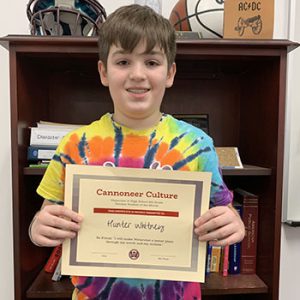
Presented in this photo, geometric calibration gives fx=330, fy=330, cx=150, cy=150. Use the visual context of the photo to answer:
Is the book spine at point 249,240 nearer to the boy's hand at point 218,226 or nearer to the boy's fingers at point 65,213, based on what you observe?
the boy's hand at point 218,226

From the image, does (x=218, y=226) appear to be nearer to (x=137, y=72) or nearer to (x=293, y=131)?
(x=137, y=72)

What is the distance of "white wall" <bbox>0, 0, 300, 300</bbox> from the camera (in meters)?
1.27

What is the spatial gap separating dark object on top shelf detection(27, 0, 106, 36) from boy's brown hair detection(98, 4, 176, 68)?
24cm

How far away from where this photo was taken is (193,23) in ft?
3.36

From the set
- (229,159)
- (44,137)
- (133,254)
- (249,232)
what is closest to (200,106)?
(229,159)

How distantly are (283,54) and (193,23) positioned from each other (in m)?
0.29

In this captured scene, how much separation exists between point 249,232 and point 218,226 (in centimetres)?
46

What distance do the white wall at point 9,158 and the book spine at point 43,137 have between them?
1.18 feet

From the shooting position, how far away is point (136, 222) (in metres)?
0.74

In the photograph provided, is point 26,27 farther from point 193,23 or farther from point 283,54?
point 283,54

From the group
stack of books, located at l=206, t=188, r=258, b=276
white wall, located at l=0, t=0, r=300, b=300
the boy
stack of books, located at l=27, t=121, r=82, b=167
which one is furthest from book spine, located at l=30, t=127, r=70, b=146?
stack of books, located at l=206, t=188, r=258, b=276

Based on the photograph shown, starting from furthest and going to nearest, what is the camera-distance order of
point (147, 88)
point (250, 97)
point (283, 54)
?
point (250, 97)
point (283, 54)
point (147, 88)

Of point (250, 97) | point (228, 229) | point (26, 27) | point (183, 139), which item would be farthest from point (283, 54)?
point (26, 27)

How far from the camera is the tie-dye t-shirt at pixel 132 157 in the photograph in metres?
0.77
